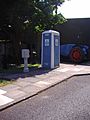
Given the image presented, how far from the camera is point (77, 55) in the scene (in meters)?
21.4

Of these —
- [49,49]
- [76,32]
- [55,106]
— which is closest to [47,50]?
[49,49]

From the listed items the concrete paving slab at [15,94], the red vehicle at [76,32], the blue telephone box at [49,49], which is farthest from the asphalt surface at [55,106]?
the red vehicle at [76,32]

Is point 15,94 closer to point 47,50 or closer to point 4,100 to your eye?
point 4,100

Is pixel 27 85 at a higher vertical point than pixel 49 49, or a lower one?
lower

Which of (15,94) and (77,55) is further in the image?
(77,55)

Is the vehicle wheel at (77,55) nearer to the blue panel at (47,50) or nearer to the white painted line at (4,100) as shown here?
the blue panel at (47,50)

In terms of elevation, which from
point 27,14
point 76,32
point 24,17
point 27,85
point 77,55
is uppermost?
point 27,14

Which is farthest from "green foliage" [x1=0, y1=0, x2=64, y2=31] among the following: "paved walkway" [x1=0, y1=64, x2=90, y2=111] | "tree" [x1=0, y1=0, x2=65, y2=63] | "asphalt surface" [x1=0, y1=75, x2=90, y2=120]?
"asphalt surface" [x1=0, y1=75, x2=90, y2=120]

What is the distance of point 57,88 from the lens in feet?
38.3

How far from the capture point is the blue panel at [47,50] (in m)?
17.6

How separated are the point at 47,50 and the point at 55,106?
361 inches

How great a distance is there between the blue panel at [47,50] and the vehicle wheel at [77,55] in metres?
4.03

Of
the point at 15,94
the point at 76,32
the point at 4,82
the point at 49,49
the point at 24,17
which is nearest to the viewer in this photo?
the point at 15,94

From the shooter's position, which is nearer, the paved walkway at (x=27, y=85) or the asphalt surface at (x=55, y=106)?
the asphalt surface at (x=55, y=106)
